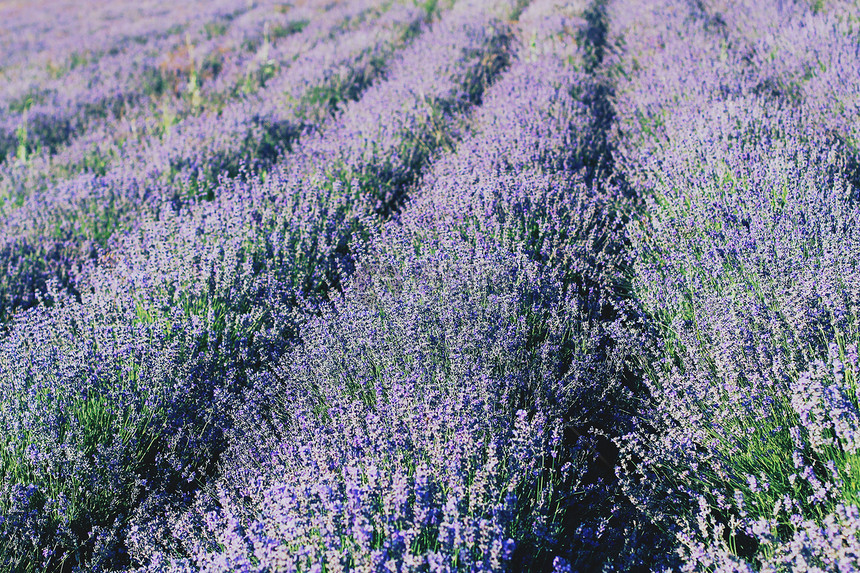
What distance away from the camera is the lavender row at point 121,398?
201 centimetres

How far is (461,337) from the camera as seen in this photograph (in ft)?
7.44

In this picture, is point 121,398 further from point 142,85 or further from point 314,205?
point 142,85

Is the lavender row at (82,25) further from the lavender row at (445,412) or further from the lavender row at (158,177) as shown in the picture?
the lavender row at (445,412)

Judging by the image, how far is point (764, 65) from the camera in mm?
5141

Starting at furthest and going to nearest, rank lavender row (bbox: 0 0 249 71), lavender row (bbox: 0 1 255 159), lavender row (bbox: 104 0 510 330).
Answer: lavender row (bbox: 0 0 249 71), lavender row (bbox: 0 1 255 159), lavender row (bbox: 104 0 510 330)

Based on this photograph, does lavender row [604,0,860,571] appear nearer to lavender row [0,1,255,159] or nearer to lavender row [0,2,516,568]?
lavender row [0,2,516,568]

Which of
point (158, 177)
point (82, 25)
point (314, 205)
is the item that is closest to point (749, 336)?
point (314, 205)

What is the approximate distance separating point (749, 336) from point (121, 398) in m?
2.23

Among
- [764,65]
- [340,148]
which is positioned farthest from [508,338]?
[764,65]

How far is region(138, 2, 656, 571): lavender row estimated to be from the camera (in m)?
1.54

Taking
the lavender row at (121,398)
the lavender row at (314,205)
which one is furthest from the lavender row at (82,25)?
the lavender row at (121,398)

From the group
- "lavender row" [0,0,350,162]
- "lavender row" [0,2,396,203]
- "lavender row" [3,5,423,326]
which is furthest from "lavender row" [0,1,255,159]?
"lavender row" [3,5,423,326]

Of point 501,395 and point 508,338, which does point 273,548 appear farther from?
point 508,338

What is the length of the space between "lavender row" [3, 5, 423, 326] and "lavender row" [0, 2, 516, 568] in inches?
33.8
